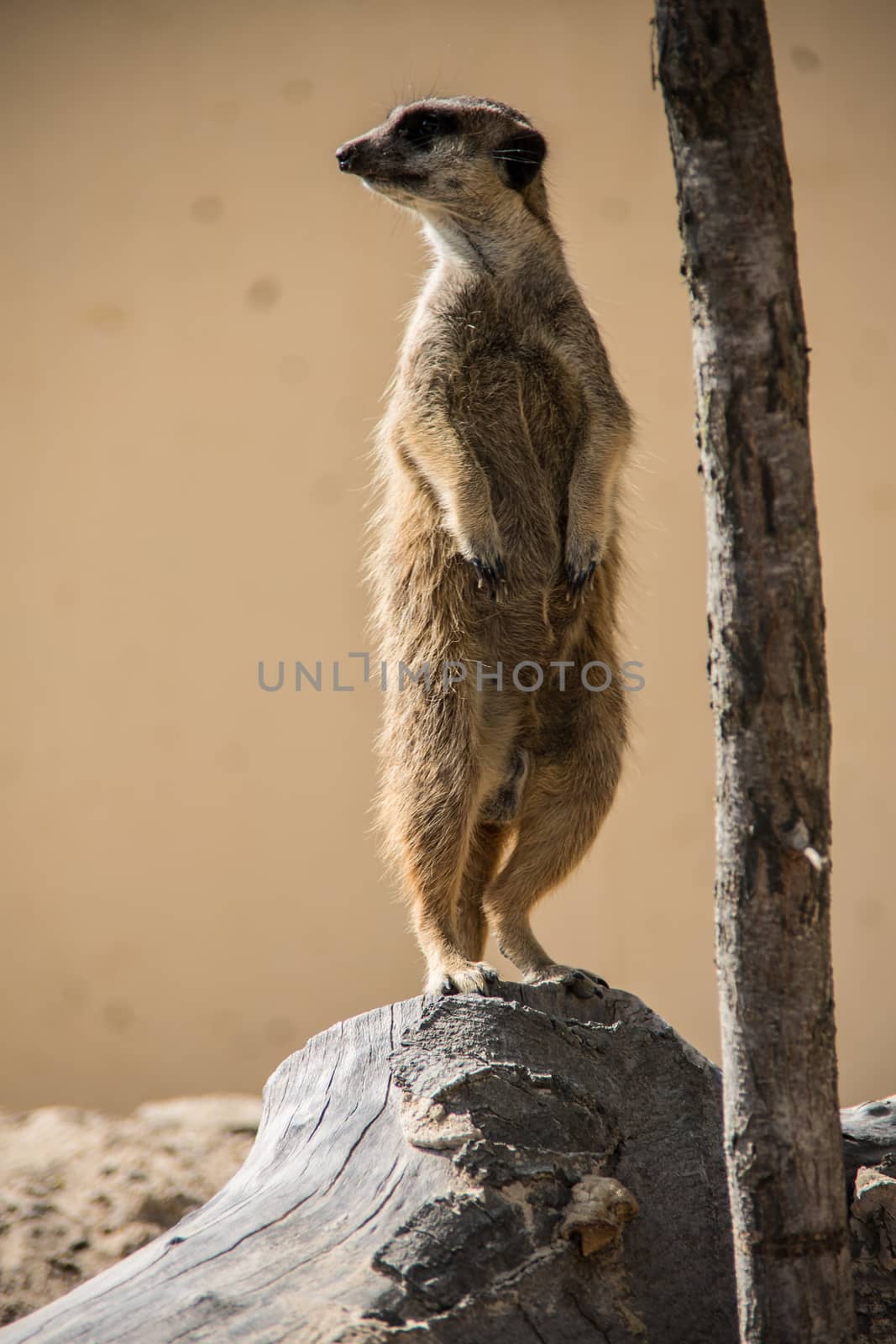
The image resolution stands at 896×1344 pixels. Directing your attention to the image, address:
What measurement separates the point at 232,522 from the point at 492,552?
7.14ft

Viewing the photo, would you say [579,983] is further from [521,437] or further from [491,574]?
[521,437]

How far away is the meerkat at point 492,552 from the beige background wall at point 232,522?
1698 millimetres

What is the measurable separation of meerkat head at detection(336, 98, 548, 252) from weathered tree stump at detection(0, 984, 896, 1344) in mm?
1653

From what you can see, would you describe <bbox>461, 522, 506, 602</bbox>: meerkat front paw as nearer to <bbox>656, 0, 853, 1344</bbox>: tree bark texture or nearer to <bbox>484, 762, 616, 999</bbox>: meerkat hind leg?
<bbox>484, 762, 616, 999</bbox>: meerkat hind leg

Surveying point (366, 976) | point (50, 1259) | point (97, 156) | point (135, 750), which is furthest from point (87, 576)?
point (50, 1259)

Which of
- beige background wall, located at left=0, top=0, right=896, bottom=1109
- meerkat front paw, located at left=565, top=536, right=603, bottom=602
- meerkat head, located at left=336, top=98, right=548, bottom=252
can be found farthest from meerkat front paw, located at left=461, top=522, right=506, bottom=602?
beige background wall, located at left=0, top=0, right=896, bottom=1109

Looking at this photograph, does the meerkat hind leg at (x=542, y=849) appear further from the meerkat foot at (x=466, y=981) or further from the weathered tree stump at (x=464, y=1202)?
the weathered tree stump at (x=464, y=1202)

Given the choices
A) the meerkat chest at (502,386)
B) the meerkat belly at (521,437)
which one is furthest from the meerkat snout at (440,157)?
the meerkat belly at (521,437)

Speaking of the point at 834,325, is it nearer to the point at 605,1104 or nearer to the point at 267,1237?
the point at 605,1104

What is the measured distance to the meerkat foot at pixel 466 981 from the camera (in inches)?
83.9

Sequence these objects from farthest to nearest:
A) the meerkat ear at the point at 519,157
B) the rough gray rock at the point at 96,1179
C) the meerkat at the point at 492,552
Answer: the rough gray rock at the point at 96,1179 < the meerkat ear at the point at 519,157 < the meerkat at the point at 492,552

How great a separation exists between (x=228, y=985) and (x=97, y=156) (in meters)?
3.02

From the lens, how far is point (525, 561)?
99.1 inches

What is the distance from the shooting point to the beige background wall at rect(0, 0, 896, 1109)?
4273mm
